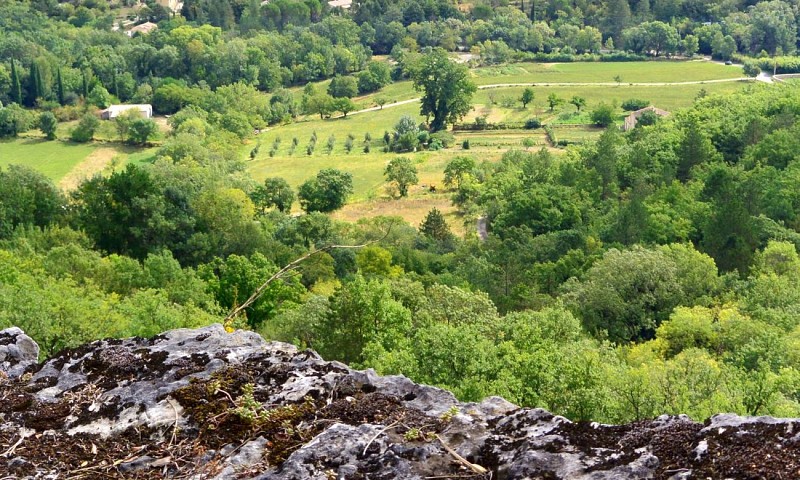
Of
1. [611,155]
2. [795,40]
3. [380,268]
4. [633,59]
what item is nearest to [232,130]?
[611,155]

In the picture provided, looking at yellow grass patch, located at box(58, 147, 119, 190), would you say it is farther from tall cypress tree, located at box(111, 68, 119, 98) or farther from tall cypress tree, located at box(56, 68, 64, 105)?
tall cypress tree, located at box(111, 68, 119, 98)

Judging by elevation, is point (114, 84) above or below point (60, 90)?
below

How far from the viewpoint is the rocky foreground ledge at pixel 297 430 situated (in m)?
8.56

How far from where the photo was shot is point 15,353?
1232 cm

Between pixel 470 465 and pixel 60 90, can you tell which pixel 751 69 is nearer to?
pixel 60 90

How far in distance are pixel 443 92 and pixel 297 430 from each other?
107 meters

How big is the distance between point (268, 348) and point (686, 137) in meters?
68.7

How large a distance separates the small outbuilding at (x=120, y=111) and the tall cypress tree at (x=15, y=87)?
12.6 meters

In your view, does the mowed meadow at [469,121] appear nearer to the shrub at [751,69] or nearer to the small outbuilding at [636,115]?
the shrub at [751,69]

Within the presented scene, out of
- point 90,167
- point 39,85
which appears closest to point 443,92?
→ point 90,167

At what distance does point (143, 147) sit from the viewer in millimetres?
103750

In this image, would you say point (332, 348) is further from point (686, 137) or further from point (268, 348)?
point (686, 137)

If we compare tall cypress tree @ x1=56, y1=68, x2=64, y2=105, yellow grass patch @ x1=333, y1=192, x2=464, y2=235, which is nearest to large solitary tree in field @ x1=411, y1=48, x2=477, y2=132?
yellow grass patch @ x1=333, y1=192, x2=464, y2=235

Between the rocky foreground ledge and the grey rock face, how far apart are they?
19 centimetres
